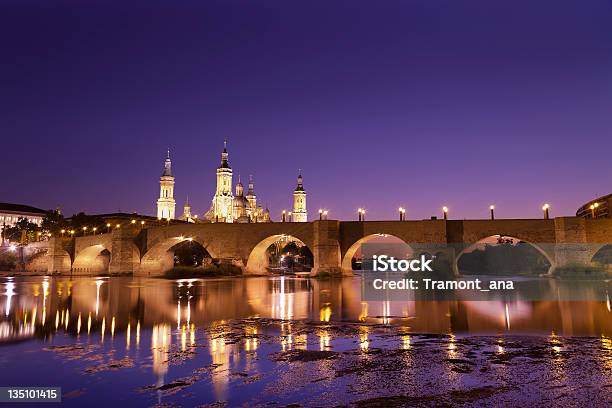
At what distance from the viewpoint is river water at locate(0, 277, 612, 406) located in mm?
6250

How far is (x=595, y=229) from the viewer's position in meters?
37.1

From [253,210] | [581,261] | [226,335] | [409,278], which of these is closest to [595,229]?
[581,261]

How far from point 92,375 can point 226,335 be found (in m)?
4.06

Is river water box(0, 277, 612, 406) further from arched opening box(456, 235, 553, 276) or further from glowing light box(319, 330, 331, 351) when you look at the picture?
arched opening box(456, 235, 553, 276)

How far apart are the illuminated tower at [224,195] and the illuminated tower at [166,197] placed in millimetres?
11360

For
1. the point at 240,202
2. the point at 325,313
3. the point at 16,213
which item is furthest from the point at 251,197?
A: the point at 325,313

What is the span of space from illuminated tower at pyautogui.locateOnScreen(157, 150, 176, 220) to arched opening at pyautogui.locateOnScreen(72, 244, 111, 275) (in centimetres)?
5018

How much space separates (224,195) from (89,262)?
5158 centimetres

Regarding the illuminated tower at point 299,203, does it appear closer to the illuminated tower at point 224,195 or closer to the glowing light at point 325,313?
the illuminated tower at point 224,195

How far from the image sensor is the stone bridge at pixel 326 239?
122ft

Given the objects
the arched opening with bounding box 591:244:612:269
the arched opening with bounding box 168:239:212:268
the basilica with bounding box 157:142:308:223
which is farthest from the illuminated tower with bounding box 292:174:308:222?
the arched opening with bounding box 591:244:612:269

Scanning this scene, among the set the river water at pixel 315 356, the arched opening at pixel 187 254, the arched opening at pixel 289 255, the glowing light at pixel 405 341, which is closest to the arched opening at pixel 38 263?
the arched opening at pixel 187 254

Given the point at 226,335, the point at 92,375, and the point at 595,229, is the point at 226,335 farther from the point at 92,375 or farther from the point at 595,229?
the point at 595,229

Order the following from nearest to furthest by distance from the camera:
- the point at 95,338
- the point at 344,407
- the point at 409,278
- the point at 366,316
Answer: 1. the point at 344,407
2. the point at 95,338
3. the point at 366,316
4. the point at 409,278
